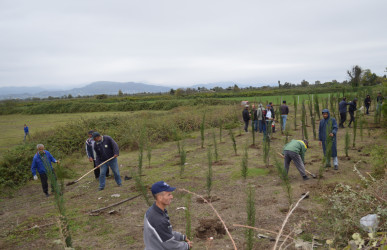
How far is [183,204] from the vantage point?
5621 mm

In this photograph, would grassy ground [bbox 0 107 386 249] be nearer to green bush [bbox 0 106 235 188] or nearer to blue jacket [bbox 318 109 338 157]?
blue jacket [bbox 318 109 338 157]

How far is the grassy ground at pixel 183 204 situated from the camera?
4441 mm

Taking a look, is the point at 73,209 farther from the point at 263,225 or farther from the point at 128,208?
the point at 263,225

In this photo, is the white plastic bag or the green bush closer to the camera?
the white plastic bag

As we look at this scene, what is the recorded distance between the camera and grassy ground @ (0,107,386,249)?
14.6 feet

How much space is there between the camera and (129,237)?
4473 millimetres

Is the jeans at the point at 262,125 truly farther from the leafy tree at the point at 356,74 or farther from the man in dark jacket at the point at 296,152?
the leafy tree at the point at 356,74

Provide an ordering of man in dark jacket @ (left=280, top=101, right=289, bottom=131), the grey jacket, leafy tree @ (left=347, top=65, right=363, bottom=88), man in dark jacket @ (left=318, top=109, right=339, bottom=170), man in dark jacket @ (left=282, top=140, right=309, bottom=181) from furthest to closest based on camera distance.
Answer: leafy tree @ (left=347, top=65, right=363, bottom=88)
man in dark jacket @ (left=280, top=101, right=289, bottom=131)
man in dark jacket @ (left=318, top=109, right=339, bottom=170)
man in dark jacket @ (left=282, top=140, right=309, bottom=181)
the grey jacket

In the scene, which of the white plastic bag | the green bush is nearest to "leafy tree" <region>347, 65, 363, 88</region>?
the green bush

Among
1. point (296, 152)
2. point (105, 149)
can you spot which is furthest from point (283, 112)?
point (105, 149)

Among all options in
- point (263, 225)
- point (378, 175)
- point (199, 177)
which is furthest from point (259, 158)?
point (263, 225)

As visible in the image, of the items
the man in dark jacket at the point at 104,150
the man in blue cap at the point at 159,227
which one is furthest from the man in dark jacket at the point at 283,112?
the man in blue cap at the point at 159,227

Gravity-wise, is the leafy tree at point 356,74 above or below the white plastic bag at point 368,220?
above

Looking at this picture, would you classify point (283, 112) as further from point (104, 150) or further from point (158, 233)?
point (158, 233)
